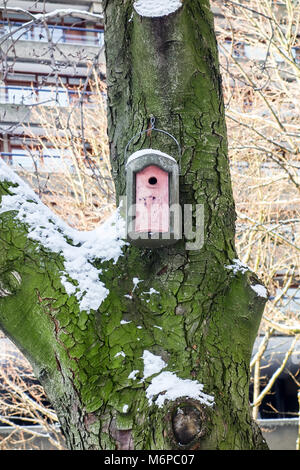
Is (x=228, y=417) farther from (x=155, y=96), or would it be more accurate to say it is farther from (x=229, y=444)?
(x=155, y=96)

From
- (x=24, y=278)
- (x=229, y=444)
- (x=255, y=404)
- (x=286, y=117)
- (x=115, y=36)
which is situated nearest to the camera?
(x=229, y=444)

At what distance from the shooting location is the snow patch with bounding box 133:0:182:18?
2.69m

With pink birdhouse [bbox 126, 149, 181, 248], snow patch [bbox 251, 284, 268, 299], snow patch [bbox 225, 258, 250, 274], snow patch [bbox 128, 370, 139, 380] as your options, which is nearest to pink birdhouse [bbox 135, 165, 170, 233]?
pink birdhouse [bbox 126, 149, 181, 248]

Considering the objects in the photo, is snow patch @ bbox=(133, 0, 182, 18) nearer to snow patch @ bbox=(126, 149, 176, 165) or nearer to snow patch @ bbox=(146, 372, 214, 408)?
snow patch @ bbox=(126, 149, 176, 165)

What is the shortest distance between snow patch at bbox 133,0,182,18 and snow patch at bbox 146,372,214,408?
63.6 inches

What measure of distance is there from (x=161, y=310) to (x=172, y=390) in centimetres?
36

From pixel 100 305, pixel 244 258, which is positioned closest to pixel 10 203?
pixel 100 305

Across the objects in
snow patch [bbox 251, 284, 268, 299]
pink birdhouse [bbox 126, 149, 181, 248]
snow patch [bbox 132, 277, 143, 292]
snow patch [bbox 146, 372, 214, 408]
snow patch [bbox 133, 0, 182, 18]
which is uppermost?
snow patch [bbox 133, 0, 182, 18]

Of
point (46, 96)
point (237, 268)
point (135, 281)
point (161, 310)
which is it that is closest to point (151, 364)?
point (161, 310)

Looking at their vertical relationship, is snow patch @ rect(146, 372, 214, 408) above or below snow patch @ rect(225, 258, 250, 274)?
below

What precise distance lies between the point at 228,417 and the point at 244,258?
258 inches

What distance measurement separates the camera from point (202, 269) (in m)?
2.56

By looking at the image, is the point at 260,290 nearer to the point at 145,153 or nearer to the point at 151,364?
the point at 151,364

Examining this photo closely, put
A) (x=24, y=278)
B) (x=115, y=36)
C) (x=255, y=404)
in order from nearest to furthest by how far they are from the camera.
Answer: (x=24, y=278) < (x=115, y=36) < (x=255, y=404)
